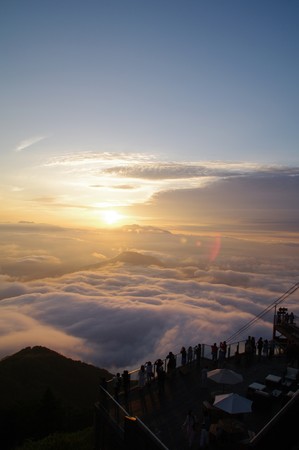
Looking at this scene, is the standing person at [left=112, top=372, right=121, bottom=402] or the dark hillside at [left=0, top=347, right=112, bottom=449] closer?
the standing person at [left=112, top=372, right=121, bottom=402]

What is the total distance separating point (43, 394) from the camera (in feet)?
149

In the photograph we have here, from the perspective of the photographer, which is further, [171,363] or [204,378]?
[171,363]

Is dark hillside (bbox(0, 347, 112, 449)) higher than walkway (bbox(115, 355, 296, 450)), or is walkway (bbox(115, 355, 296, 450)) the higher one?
walkway (bbox(115, 355, 296, 450))

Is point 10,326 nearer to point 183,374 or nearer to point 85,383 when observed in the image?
point 85,383

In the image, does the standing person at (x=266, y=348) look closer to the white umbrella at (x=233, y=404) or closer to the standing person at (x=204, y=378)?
the standing person at (x=204, y=378)

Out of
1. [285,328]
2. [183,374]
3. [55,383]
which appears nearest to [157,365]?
[183,374]

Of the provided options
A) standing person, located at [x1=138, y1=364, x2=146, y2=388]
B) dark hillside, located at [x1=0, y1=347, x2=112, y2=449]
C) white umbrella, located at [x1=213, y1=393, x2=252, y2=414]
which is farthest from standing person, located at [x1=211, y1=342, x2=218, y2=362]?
dark hillside, located at [x1=0, y1=347, x2=112, y2=449]

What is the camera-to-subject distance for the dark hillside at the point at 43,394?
3516 cm

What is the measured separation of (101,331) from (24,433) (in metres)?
156

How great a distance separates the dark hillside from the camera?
35.2 m

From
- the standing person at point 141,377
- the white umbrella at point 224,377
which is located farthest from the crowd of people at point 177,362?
the white umbrella at point 224,377

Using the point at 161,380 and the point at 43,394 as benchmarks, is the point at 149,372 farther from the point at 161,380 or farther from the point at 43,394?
the point at 43,394

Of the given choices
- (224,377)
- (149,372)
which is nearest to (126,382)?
(149,372)

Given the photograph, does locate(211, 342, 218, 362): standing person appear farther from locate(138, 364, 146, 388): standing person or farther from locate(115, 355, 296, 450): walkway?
locate(138, 364, 146, 388): standing person
